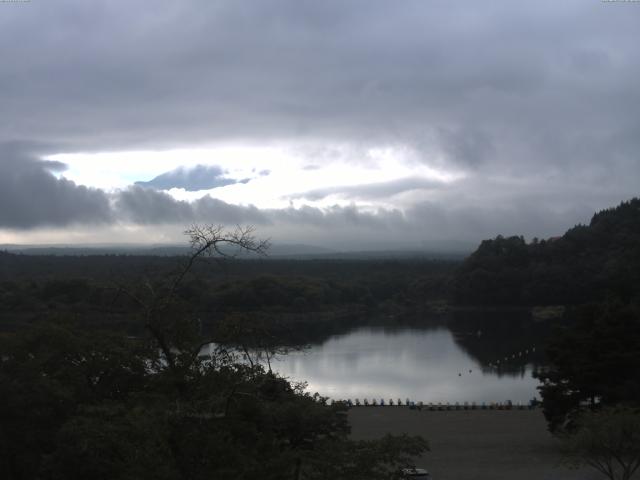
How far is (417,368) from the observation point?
32.9 meters

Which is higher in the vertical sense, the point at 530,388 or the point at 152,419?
the point at 152,419

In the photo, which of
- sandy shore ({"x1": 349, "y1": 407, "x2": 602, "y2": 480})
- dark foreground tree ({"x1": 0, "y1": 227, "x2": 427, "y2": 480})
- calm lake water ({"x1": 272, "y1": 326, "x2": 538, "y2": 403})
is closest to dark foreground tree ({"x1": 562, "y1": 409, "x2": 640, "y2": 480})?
sandy shore ({"x1": 349, "y1": 407, "x2": 602, "y2": 480})

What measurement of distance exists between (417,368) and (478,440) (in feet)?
53.9

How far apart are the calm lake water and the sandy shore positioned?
153 inches

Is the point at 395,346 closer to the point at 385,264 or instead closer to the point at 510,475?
the point at 510,475

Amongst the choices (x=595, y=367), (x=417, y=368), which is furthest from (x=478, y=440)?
(x=417, y=368)

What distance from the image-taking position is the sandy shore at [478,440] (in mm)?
13273

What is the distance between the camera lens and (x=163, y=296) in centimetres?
577

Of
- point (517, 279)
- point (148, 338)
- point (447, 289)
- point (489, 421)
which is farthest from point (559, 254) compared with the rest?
point (148, 338)

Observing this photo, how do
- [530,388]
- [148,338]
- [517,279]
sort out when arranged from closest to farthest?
[148,338], [530,388], [517,279]

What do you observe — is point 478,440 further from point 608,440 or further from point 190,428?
point 190,428

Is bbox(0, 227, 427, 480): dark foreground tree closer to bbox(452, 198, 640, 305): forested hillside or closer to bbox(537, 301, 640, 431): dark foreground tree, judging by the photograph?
bbox(537, 301, 640, 431): dark foreground tree

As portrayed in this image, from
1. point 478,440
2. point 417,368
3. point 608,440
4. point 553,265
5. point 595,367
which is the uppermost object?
point 553,265

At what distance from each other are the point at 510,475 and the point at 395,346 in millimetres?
27144
